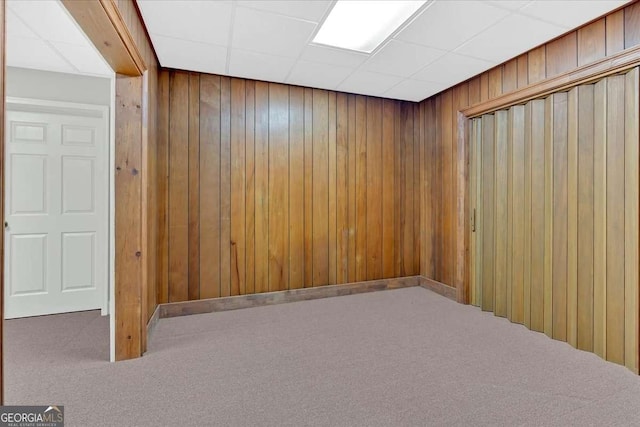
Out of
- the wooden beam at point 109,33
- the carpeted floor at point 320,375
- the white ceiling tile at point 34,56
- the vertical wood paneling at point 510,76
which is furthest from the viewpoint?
the vertical wood paneling at point 510,76

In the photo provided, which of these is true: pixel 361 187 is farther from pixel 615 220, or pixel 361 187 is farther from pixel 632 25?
pixel 632 25

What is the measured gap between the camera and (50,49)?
106 inches

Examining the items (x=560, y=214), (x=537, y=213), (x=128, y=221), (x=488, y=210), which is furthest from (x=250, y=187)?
(x=560, y=214)

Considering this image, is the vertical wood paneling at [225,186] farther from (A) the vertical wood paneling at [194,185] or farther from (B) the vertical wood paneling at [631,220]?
(B) the vertical wood paneling at [631,220]

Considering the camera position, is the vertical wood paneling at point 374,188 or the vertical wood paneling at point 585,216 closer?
the vertical wood paneling at point 585,216

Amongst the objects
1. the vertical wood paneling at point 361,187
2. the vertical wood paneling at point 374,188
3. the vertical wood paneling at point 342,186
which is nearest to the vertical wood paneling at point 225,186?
the vertical wood paneling at point 342,186

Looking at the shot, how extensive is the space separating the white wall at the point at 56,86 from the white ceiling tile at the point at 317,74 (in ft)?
6.55

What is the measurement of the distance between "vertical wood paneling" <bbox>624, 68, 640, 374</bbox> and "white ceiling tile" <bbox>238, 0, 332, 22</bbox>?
217cm

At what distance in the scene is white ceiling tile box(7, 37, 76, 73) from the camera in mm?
2580

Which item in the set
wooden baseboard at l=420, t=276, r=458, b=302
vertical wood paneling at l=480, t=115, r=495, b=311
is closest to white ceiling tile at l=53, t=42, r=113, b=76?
vertical wood paneling at l=480, t=115, r=495, b=311

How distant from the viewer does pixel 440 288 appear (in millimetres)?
3920

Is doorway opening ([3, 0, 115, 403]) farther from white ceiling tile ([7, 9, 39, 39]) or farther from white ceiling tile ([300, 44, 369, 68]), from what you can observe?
white ceiling tile ([300, 44, 369, 68])

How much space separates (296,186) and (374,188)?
1063 millimetres

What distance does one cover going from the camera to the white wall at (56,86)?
3.05m
